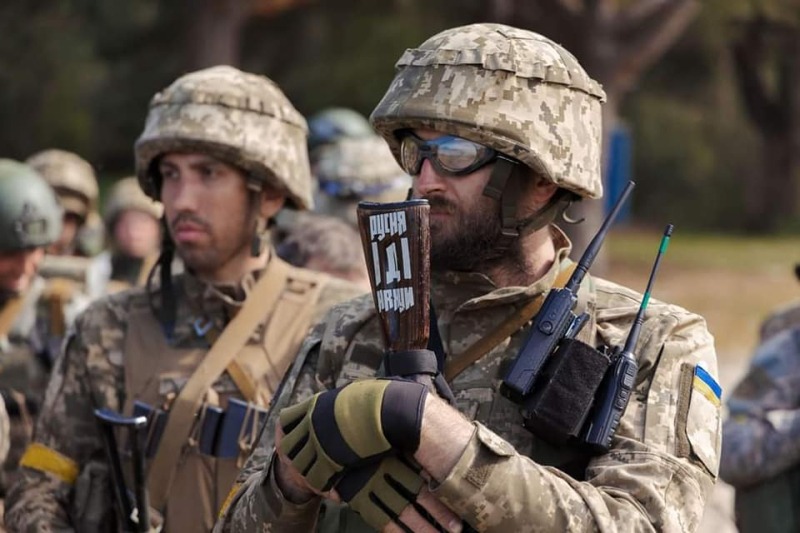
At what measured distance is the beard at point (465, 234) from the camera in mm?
3740

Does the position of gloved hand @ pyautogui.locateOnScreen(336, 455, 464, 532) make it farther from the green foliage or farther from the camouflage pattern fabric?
the green foliage

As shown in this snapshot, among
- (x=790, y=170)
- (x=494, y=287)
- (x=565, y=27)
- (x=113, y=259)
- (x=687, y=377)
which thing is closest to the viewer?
(x=687, y=377)

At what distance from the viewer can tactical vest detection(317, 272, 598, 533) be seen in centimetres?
356

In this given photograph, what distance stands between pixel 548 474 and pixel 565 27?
1383 centimetres

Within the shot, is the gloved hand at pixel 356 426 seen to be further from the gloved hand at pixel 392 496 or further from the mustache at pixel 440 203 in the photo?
the mustache at pixel 440 203

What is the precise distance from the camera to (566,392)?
3520 mm

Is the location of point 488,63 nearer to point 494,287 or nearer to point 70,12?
point 494,287

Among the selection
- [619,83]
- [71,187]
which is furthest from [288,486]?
[619,83]

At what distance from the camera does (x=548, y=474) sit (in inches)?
130

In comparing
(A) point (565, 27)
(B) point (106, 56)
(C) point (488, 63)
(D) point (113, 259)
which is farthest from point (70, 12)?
(C) point (488, 63)

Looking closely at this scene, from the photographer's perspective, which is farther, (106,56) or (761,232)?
(761,232)

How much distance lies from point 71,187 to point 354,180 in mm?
3453

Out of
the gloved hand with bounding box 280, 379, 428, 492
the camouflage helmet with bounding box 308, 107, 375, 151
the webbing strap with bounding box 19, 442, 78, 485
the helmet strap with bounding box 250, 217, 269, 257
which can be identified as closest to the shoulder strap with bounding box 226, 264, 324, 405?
the helmet strap with bounding box 250, 217, 269, 257

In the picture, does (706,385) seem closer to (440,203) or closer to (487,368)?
(487,368)
